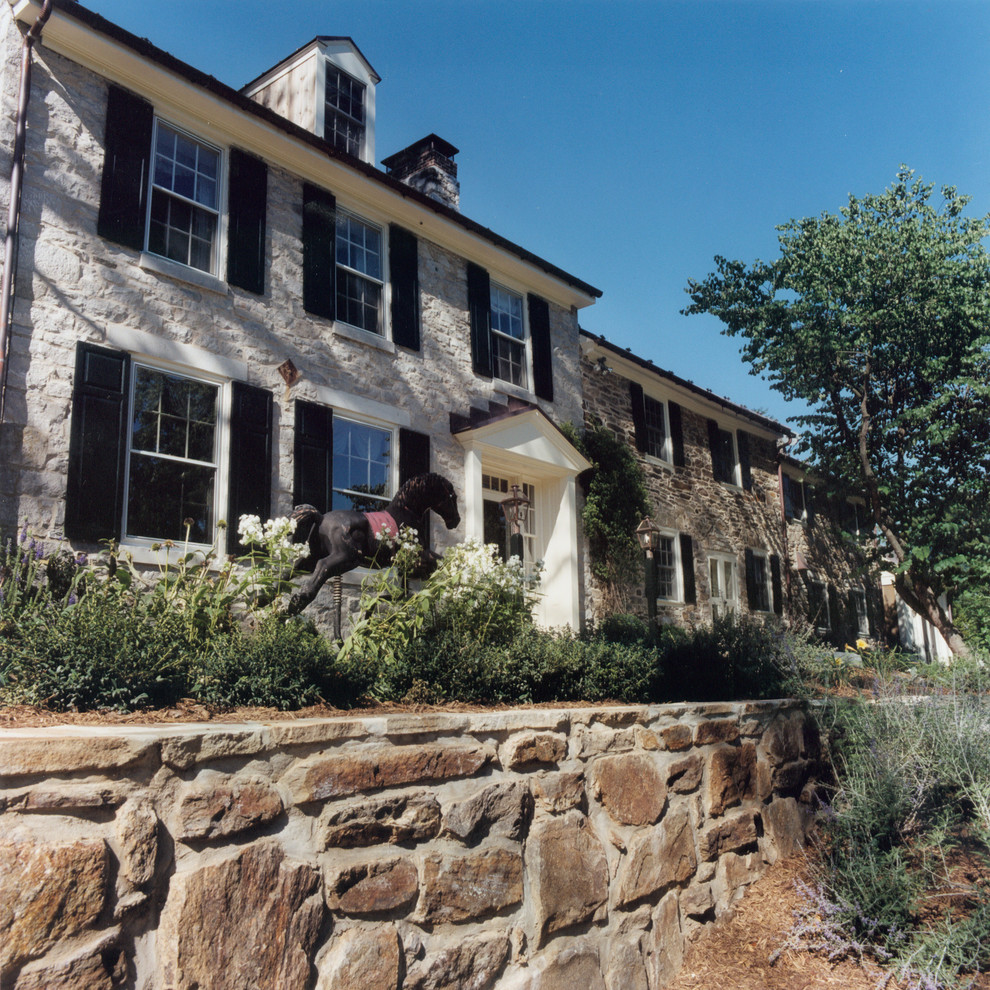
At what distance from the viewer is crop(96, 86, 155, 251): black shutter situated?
7375 mm

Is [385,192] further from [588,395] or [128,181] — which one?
[588,395]

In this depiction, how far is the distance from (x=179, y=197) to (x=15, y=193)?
160 centimetres

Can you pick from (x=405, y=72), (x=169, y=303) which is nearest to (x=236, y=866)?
(x=169, y=303)

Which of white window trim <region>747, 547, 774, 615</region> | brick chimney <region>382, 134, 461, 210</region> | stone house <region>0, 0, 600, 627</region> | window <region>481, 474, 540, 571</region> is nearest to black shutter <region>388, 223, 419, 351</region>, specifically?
stone house <region>0, 0, 600, 627</region>

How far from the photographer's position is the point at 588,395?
13039mm

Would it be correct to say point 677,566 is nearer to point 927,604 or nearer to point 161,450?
point 927,604

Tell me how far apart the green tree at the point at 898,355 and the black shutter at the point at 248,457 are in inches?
402

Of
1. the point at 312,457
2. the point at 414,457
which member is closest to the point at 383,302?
the point at 414,457

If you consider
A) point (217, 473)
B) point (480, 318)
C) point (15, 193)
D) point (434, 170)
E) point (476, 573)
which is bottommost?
point (476, 573)

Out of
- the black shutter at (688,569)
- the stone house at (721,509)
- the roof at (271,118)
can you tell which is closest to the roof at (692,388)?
the stone house at (721,509)

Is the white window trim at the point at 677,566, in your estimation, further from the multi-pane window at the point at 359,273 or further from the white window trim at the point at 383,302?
the multi-pane window at the point at 359,273

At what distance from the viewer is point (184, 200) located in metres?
8.07

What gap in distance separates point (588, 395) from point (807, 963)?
9655mm

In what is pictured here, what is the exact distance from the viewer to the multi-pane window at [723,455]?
16.4 metres
